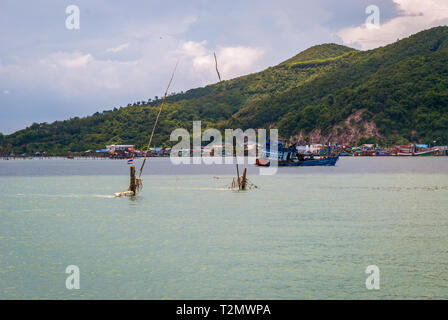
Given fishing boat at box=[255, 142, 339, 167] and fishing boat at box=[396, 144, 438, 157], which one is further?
fishing boat at box=[396, 144, 438, 157]

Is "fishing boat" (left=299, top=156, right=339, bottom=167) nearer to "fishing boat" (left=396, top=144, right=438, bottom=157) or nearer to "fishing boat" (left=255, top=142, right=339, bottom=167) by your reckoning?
"fishing boat" (left=255, top=142, right=339, bottom=167)

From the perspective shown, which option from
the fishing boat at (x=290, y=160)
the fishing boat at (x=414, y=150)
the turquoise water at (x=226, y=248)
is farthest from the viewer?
the fishing boat at (x=414, y=150)

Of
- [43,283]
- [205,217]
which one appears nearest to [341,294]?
[43,283]

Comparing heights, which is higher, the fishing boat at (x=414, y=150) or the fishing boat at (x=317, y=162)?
the fishing boat at (x=414, y=150)

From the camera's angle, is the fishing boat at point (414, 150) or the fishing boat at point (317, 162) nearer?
the fishing boat at point (317, 162)

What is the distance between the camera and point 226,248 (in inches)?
810

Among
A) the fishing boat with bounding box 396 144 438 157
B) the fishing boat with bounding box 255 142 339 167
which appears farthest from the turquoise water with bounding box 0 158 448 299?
the fishing boat with bounding box 396 144 438 157

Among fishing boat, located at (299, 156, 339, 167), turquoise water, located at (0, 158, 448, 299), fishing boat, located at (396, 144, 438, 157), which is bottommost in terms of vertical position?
turquoise water, located at (0, 158, 448, 299)

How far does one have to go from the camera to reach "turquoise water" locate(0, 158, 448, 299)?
15133 millimetres

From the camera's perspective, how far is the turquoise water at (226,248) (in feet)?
49.6

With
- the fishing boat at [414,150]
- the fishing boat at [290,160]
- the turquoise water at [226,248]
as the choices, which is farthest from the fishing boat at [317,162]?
the fishing boat at [414,150]

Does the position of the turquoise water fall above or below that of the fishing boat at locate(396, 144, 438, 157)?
below

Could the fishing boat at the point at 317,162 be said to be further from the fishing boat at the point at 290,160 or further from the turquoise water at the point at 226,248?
the turquoise water at the point at 226,248
